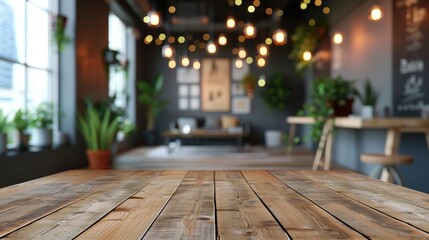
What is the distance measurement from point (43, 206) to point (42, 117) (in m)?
4.79

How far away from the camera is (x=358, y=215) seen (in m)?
1.13

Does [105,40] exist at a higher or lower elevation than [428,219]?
higher

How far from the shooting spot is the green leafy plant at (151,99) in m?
11.5

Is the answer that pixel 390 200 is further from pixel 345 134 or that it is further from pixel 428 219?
pixel 345 134

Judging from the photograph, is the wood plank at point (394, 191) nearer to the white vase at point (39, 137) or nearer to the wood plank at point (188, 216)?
the wood plank at point (188, 216)

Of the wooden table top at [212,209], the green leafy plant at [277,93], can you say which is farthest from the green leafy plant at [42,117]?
the green leafy plant at [277,93]

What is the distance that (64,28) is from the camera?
21.1 ft

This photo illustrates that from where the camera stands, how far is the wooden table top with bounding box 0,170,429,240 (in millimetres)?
973

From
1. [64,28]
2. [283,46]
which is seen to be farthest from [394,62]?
[283,46]

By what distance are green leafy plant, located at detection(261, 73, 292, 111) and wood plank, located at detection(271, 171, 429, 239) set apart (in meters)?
10.4

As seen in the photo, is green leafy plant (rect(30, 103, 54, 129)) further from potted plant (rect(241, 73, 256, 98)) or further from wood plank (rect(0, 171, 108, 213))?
potted plant (rect(241, 73, 256, 98))

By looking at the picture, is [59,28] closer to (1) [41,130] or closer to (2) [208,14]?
(1) [41,130]

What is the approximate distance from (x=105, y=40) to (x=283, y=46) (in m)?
6.03

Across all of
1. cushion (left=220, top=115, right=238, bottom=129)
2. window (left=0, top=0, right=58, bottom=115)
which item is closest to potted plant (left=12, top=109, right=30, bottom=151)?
window (left=0, top=0, right=58, bottom=115)
